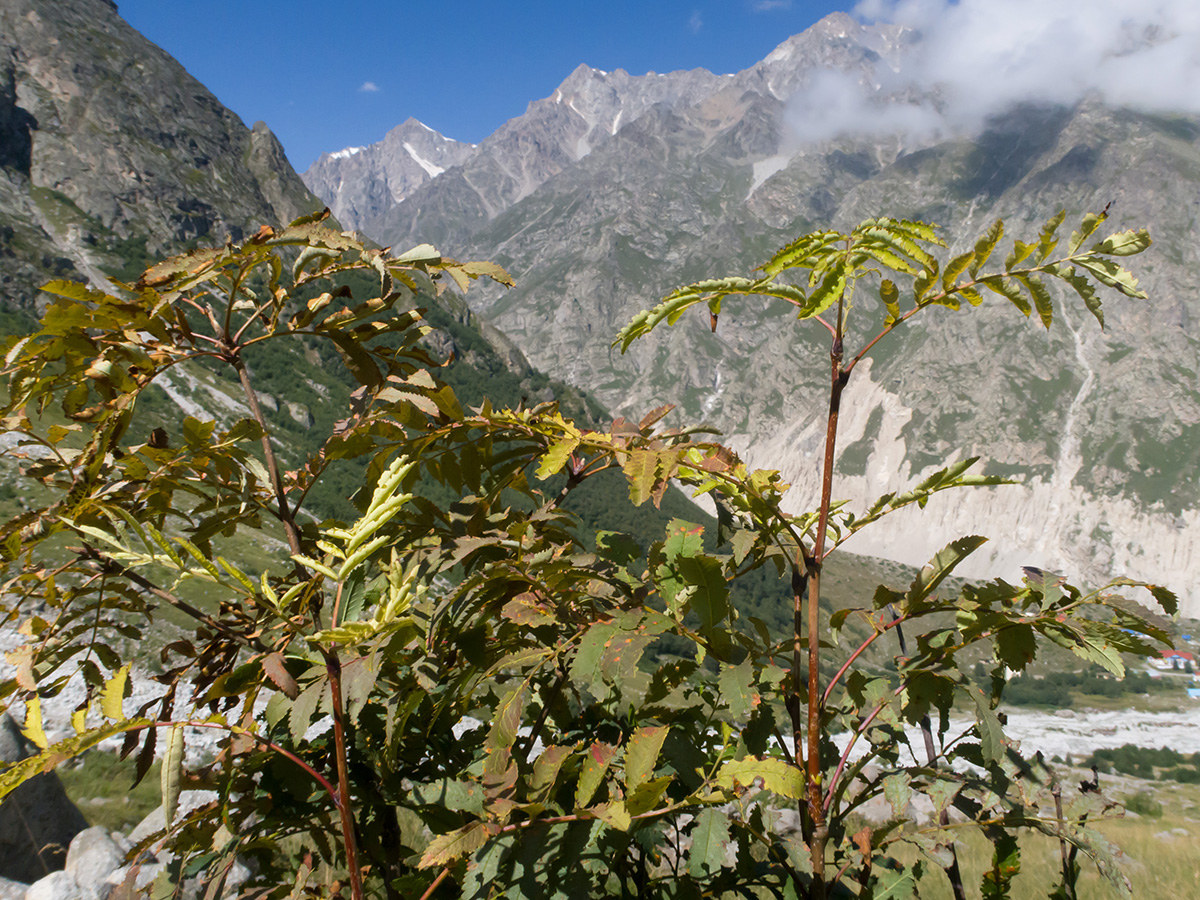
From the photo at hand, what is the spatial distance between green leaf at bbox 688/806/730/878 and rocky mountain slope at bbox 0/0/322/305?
99.2m

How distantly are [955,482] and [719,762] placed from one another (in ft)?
3.44

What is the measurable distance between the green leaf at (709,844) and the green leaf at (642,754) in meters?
0.33

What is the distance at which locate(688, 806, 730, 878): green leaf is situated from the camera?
5.20ft

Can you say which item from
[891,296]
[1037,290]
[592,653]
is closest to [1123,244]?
[1037,290]

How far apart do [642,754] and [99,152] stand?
132 meters

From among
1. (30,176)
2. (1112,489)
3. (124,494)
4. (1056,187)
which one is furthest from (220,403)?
(1056,187)

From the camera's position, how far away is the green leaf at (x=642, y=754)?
4.62 ft

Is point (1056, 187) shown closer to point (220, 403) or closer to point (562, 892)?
point (220, 403)

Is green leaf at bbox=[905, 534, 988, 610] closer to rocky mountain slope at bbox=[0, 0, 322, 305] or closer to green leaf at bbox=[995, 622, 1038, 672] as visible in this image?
green leaf at bbox=[995, 622, 1038, 672]

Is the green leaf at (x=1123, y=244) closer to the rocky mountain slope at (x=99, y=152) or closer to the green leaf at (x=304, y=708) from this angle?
the green leaf at (x=304, y=708)

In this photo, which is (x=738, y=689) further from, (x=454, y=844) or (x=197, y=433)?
(x=197, y=433)

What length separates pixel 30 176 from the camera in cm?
9350

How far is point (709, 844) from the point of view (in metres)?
1.62

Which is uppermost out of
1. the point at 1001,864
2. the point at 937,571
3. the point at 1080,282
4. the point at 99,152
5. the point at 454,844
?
the point at 99,152
